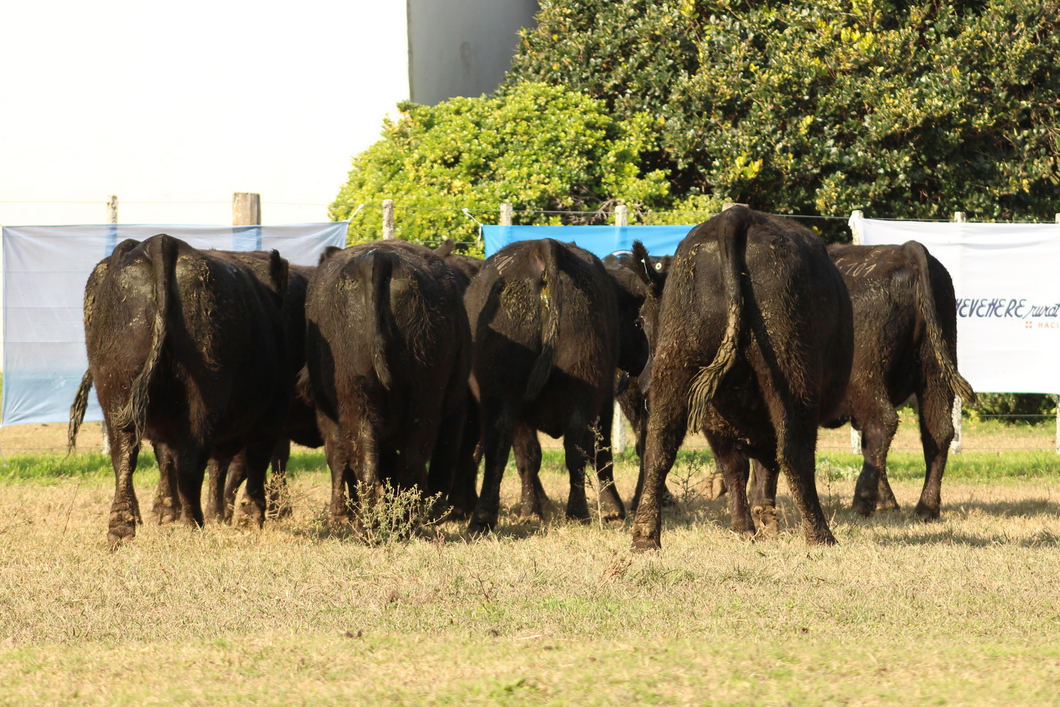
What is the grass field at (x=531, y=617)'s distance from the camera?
163 inches

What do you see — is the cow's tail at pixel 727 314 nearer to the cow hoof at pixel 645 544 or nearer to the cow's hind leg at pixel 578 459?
the cow hoof at pixel 645 544

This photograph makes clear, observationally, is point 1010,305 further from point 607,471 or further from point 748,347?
point 748,347

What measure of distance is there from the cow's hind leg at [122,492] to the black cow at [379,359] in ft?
3.95

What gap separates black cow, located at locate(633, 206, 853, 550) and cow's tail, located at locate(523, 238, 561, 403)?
4.37 ft

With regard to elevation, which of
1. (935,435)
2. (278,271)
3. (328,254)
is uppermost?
(328,254)

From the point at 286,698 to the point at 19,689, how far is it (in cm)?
95

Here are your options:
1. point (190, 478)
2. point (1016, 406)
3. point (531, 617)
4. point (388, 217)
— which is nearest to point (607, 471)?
point (190, 478)

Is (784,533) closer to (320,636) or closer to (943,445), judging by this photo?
(943,445)

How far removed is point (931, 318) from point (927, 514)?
57.0 inches

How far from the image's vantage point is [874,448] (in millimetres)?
8844

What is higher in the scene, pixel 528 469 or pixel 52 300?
pixel 52 300

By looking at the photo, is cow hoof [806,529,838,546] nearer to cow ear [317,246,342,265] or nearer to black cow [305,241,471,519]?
black cow [305,241,471,519]

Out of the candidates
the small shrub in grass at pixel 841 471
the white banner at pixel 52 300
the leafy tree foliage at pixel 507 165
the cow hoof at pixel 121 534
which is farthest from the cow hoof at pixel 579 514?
the leafy tree foliage at pixel 507 165

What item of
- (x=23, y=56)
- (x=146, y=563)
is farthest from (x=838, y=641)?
(x=23, y=56)
